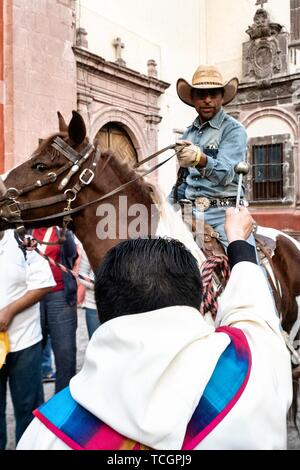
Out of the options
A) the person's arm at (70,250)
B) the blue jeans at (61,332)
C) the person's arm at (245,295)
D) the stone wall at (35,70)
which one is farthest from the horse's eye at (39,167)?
the stone wall at (35,70)

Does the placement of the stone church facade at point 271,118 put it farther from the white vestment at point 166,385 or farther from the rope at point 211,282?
the white vestment at point 166,385

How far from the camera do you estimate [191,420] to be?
3.56 ft

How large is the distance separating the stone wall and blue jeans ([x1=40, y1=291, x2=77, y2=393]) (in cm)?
506

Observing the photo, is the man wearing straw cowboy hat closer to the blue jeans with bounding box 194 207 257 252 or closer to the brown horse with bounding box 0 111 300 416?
the blue jeans with bounding box 194 207 257 252

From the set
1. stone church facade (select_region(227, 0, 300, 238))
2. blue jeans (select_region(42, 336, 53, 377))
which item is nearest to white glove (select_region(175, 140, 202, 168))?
blue jeans (select_region(42, 336, 53, 377))

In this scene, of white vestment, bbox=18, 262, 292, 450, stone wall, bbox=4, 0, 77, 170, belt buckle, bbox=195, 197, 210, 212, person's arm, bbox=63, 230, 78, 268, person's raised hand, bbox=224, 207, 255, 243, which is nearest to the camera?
white vestment, bbox=18, 262, 292, 450

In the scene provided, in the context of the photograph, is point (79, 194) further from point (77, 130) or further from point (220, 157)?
point (220, 157)

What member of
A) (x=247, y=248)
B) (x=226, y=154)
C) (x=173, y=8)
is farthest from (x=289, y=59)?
(x=247, y=248)

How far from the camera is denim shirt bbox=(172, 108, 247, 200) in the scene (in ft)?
9.71

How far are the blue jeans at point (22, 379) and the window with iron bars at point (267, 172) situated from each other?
13.6 meters

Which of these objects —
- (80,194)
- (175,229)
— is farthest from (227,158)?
(80,194)

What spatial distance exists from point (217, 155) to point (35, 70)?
716 cm
